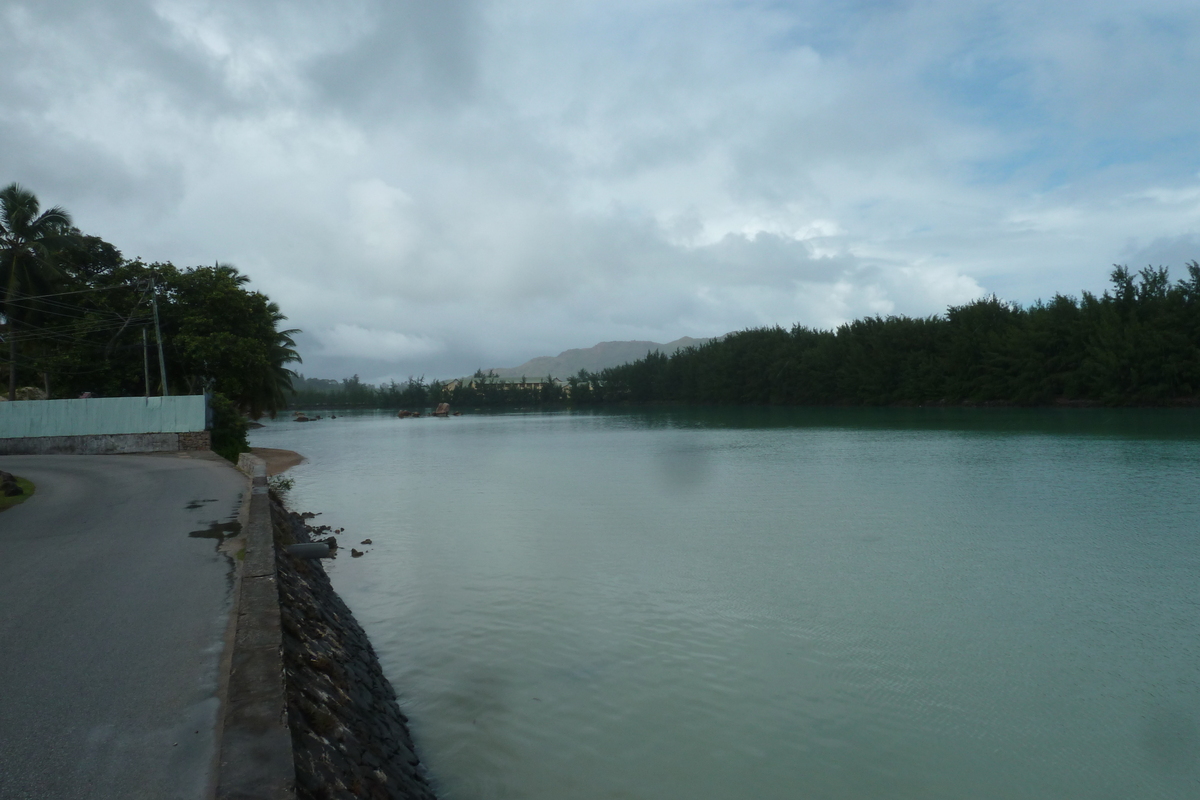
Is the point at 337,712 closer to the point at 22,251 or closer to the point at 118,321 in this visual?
the point at 118,321

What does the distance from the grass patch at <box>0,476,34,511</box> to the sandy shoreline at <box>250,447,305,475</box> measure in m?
13.0

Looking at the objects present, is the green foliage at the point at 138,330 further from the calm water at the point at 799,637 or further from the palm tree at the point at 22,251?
the calm water at the point at 799,637

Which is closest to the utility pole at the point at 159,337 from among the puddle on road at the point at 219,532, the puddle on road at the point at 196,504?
the puddle on road at the point at 196,504

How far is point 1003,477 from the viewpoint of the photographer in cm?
2247

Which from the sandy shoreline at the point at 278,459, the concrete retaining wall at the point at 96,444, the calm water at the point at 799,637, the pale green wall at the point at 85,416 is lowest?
the calm water at the point at 799,637

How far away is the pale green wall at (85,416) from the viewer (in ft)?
90.8

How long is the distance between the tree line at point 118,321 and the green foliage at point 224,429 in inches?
1.9

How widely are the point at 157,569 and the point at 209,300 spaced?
27484 millimetres

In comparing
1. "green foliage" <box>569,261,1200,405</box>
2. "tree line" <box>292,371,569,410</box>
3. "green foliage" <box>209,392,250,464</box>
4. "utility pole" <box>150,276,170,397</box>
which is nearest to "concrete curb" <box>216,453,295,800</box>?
"utility pole" <box>150,276,170,397</box>

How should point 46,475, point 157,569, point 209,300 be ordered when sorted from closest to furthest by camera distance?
point 157,569 < point 46,475 < point 209,300

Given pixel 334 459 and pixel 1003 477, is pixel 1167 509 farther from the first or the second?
pixel 334 459

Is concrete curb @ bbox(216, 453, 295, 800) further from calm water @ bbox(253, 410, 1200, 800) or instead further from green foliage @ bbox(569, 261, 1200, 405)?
green foliage @ bbox(569, 261, 1200, 405)

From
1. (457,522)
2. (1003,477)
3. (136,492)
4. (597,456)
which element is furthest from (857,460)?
(136,492)

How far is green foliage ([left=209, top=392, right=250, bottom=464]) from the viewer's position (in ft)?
97.0
